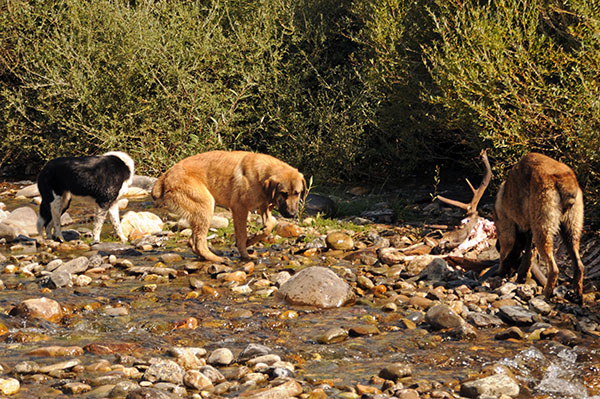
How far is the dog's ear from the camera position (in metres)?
8.92

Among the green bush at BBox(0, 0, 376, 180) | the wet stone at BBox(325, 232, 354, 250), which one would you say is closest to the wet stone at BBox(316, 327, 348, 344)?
the wet stone at BBox(325, 232, 354, 250)

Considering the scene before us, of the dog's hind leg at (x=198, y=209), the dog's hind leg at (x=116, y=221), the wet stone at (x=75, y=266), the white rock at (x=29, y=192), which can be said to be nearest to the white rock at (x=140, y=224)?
the dog's hind leg at (x=116, y=221)

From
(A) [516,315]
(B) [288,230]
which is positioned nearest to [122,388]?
(A) [516,315]

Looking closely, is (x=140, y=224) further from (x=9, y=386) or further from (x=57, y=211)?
(x=9, y=386)

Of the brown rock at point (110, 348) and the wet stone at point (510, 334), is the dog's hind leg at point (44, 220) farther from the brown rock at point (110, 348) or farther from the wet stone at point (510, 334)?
the wet stone at point (510, 334)

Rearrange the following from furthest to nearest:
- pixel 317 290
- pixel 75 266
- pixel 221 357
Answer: pixel 75 266, pixel 317 290, pixel 221 357

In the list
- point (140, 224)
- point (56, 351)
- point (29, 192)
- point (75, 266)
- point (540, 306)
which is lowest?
point (29, 192)

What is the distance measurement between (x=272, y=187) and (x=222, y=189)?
0.83 m

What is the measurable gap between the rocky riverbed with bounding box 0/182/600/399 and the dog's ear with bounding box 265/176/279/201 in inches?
37.7

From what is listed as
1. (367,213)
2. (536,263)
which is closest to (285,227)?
(367,213)

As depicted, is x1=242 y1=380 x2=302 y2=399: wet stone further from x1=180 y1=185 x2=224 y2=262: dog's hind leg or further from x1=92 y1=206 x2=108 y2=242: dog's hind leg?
x1=92 y1=206 x2=108 y2=242: dog's hind leg

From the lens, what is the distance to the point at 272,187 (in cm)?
896

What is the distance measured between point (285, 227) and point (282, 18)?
7253 millimetres

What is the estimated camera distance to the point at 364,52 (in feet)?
48.2
